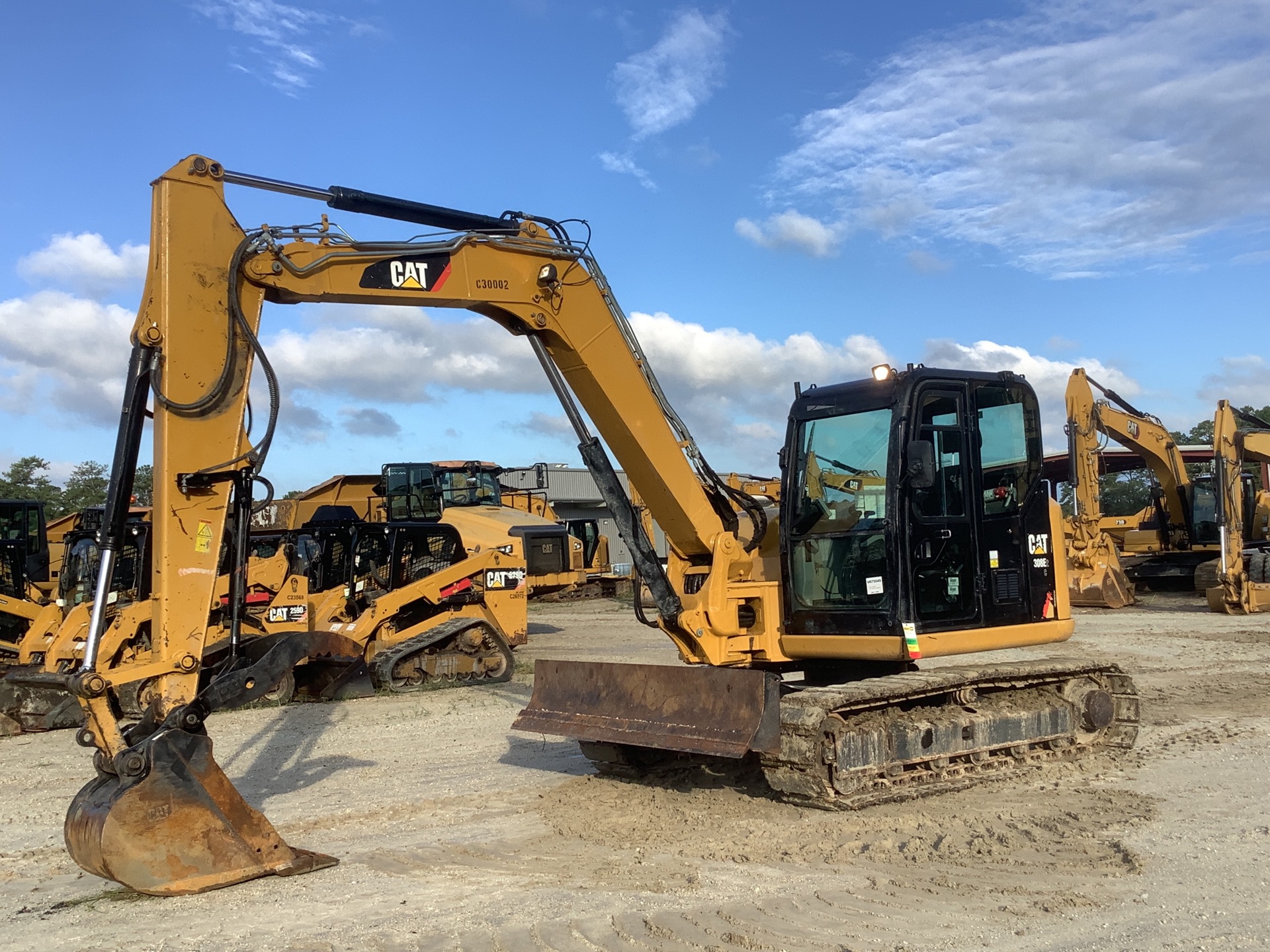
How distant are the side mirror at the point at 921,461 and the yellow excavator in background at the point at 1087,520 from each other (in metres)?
14.9

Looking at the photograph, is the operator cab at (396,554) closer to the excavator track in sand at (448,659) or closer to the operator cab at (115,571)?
the excavator track in sand at (448,659)

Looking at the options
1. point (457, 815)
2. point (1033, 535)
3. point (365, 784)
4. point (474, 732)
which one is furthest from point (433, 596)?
point (1033, 535)

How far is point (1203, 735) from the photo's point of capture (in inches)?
358

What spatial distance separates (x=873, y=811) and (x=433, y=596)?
8477 millimetres

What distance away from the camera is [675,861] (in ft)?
19.5

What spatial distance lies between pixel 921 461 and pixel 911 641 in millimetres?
1115

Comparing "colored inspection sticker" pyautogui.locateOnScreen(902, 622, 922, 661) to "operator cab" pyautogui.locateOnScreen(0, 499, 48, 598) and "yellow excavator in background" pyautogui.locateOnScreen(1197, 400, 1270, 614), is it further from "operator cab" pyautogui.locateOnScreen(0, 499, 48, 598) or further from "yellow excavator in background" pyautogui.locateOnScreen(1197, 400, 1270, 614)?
"yellow excavator in background" pyautogui.locateOnScreen(1197, 400, 1270, 614)

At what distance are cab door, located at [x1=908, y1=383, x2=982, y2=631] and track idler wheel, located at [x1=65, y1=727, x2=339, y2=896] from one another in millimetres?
4139

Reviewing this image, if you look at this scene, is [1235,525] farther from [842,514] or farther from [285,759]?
[285,759]

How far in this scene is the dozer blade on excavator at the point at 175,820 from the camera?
5.29m

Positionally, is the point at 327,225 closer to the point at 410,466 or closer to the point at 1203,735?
the point at 1203,735

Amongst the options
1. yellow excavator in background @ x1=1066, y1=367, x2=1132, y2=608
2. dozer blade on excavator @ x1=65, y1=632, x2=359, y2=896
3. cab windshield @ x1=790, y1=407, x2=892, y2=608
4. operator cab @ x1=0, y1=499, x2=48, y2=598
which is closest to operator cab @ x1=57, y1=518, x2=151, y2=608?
operator cab @ x1=0, y1=499, x2=48, y2=598

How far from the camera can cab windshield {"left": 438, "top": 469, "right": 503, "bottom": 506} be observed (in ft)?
68.4

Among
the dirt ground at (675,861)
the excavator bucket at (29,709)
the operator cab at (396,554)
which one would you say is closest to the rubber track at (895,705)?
the dirt ground at (675,861)
